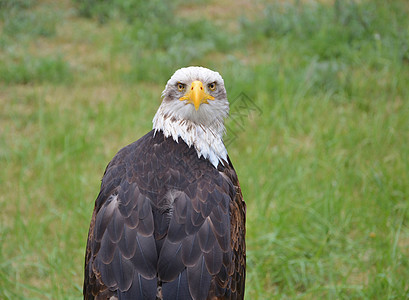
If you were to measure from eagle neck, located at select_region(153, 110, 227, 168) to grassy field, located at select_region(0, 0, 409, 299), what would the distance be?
32.1 inches

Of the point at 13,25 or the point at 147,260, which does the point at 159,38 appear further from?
the point at 147,260

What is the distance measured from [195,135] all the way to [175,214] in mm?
580

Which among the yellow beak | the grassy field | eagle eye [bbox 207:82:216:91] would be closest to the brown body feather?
the yellow beak

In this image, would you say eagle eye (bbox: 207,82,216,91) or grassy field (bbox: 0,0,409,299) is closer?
eagle eye (bbox: 207,82,216,91)

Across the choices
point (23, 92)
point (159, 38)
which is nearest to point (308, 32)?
point (159, 38)

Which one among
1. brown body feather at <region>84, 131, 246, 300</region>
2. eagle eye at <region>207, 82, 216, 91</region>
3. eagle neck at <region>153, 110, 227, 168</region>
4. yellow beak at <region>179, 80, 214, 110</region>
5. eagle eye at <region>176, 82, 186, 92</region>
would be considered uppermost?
eagle eye at <region>207, 82, 216, 91</region>

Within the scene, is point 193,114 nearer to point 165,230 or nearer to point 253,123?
point 165,230

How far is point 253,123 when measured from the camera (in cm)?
587

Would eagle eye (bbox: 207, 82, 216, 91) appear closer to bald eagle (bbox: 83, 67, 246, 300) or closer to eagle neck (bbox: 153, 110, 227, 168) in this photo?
bald eagle (bbox: 83, 67, 246, 300)

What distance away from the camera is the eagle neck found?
9.93 feet

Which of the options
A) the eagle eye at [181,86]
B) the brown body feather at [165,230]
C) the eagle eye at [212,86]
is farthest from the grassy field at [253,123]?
the brown body feather at [165,230]

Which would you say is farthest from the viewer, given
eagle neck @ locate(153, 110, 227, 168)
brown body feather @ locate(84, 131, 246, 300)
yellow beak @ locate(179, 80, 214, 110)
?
eagle neck @ locate(153, 110, 227, 168)

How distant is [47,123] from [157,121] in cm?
315

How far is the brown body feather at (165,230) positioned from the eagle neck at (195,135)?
0.04m
